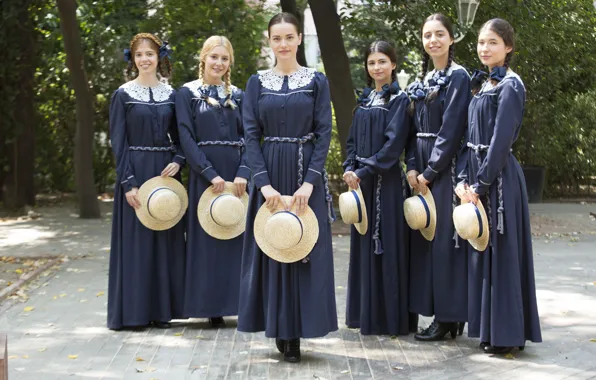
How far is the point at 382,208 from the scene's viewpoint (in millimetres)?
7160

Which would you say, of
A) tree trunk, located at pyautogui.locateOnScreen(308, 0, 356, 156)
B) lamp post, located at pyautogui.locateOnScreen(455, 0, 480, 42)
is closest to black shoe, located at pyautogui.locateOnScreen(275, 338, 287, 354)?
lamp post, located at pyautogui.locateOnScreen(455, 0, 480, 42)

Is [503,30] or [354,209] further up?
[503,30]

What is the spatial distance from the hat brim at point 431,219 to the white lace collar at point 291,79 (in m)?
1.28

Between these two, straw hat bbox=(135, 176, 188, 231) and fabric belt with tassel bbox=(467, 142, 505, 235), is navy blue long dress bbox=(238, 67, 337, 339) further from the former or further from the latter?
straw hat bbox=(135, 176, 188, 231)

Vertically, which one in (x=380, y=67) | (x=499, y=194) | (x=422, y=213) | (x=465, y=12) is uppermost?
(x=465, y=12)

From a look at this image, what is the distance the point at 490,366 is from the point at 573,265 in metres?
4.98

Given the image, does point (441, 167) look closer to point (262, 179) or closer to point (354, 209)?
point (354, 209)

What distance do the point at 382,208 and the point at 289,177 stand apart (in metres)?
1.11

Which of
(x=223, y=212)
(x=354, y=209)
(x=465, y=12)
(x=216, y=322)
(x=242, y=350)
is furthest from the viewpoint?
(x=465, y=12)

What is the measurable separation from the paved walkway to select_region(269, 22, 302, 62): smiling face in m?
2.05

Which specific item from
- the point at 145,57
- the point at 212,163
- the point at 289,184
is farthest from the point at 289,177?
the point at 145,57

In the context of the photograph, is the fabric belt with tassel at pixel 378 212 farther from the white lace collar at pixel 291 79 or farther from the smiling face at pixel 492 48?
the smiling face at pixel 492 48

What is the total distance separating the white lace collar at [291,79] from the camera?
6.37 meters

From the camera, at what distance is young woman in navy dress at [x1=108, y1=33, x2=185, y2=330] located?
7535mm
